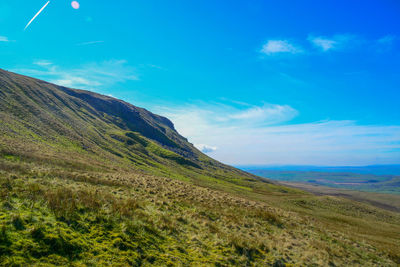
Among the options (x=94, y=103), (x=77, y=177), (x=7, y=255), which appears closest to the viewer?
(x=7, y=255)

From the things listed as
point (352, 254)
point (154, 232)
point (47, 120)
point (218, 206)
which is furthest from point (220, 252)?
point (47, 120)

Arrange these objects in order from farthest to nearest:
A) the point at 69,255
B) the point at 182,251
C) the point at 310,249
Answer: the point at 310,249 < the point at 182,251 < the point at 69,255

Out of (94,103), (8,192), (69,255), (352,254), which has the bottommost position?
(352,254)

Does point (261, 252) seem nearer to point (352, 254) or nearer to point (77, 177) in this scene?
point (352, 254)

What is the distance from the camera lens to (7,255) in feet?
20.5

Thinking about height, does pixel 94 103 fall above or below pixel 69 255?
above

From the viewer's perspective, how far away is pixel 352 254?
16.7 meters

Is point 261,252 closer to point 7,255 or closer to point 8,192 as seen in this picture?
point 7,255

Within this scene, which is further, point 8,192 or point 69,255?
point 8,192

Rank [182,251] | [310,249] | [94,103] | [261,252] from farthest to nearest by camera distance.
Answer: [94,103]
[310,249]
[261,252]
[182,251]

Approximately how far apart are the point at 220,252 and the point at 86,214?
25.4 ft

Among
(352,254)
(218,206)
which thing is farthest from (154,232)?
(352,254)

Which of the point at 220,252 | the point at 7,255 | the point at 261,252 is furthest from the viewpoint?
the point at 261,252

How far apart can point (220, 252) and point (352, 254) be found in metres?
13.2
